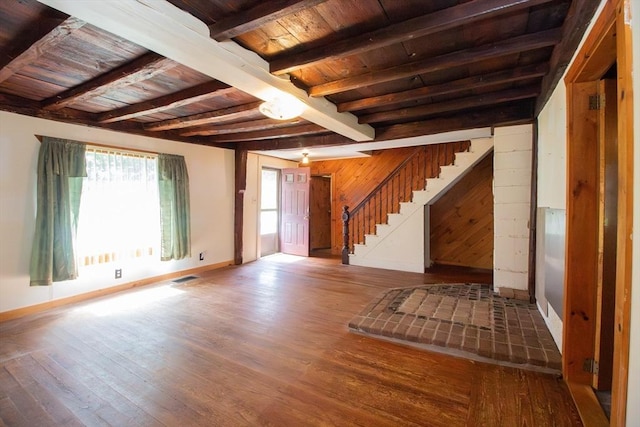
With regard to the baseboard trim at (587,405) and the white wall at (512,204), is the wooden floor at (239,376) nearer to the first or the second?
the baseboard trim at (587,405)

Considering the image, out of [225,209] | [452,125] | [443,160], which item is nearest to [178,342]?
[225,209]

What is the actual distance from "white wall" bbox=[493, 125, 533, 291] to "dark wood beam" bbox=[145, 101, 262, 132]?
313cm

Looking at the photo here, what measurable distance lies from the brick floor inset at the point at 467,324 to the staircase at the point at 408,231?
1362mm

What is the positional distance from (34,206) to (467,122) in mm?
5371

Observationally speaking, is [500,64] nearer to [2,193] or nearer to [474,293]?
[474,293]

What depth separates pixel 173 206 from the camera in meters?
4.50

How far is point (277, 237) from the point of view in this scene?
7.00 metres

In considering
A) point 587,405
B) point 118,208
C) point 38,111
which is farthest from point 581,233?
point 38,111

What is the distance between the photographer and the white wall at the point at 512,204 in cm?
349

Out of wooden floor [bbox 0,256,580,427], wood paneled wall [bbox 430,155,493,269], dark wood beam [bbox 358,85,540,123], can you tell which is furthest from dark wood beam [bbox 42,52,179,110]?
wood paneled wall [bbox 430,155,493,269]

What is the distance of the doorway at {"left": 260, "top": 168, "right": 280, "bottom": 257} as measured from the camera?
6.63 m

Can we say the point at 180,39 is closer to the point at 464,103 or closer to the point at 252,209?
the point at 464,103

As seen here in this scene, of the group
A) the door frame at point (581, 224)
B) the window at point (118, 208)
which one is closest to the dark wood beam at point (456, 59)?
the door frame at point (581, 224)

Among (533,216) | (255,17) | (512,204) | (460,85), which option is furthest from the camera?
(512,204)
